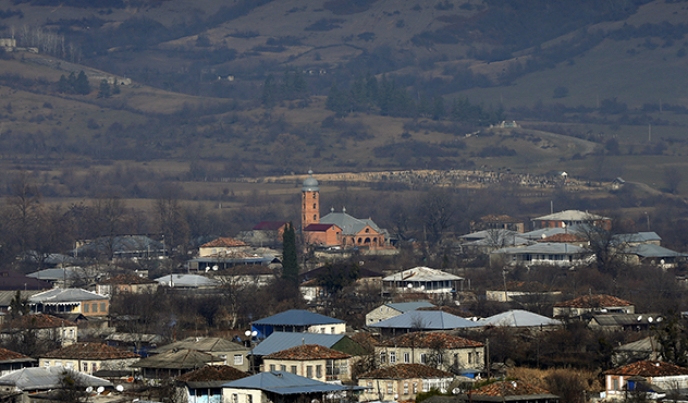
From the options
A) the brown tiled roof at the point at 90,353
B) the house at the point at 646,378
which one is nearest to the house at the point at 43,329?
the brown tiled roof at the point at 90,353

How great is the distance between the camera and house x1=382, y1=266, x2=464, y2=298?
290ft

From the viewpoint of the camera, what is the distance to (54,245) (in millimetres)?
122938

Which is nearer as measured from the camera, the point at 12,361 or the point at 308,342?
the point at 12,361

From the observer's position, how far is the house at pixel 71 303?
80000 millimetres

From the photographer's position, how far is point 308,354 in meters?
53.5

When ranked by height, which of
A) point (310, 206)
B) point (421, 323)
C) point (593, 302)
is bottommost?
point (421, 323)

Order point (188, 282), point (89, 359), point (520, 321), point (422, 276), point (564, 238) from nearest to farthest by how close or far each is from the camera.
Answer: point (89, 359) < point (520, 321) < point (422, 276) < point (188, 282) < point (564, 238)

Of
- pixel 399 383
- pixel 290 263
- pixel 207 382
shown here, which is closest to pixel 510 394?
pixel 399 383

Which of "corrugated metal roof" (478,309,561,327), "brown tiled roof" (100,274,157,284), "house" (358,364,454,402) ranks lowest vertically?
"house" (358,364,454,402)

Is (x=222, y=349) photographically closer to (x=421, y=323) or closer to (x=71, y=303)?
(x=421, y=323)

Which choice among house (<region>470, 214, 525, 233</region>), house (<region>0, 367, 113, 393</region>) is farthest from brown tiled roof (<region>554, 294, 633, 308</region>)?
house (<region>470, 214, 525, 233</region>)

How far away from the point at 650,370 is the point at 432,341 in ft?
29.6

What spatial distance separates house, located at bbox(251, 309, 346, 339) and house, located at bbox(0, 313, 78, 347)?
7049 millimetres

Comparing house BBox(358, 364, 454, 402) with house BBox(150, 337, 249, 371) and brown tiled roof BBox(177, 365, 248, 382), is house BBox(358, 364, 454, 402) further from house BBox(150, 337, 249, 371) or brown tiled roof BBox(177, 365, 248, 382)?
house BBox(150, 337, 249, 371)
